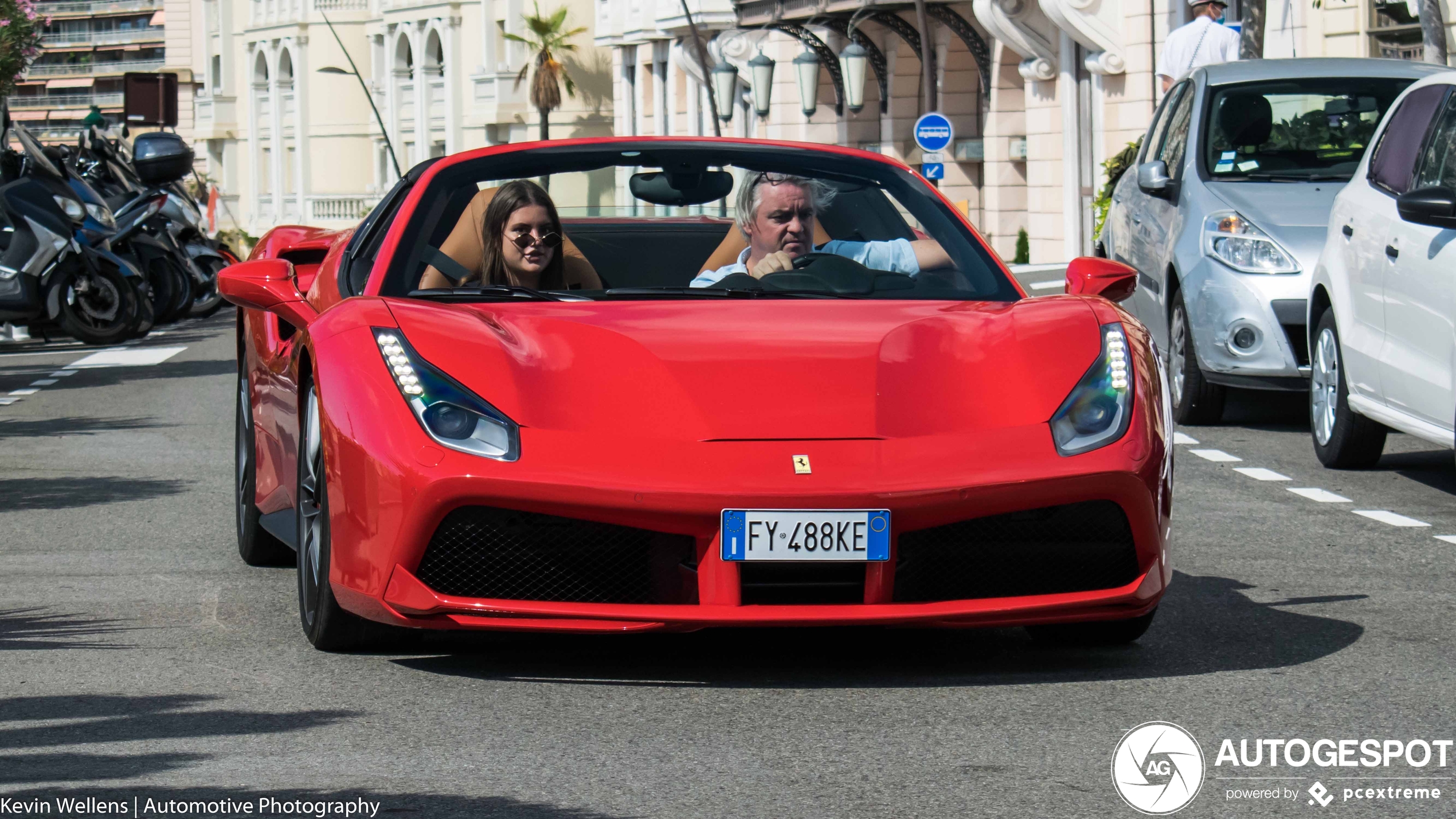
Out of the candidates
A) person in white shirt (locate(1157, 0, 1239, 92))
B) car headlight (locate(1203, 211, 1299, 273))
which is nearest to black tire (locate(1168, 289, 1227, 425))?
car headlight (locate(1203, 211, 1299, 273))

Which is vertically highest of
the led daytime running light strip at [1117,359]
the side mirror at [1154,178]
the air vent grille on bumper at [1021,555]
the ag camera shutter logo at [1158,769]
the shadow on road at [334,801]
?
the side mirror at [1154,178]

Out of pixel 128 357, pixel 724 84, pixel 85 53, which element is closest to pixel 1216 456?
pixel 128 357

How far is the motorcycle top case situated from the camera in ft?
74.5

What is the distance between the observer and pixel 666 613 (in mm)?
5133

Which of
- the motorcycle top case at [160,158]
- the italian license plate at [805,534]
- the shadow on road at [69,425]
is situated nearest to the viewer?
the italian license plate at [805,534]

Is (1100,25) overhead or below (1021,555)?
overhead

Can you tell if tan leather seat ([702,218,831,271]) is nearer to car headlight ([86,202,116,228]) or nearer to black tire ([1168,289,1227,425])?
black tire ([1168,289,1227,425])

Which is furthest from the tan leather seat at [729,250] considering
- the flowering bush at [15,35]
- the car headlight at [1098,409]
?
the flowering bush at [15,35]

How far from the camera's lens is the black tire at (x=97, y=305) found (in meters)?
19.8

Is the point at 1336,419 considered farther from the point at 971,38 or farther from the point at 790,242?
the point at 971,38

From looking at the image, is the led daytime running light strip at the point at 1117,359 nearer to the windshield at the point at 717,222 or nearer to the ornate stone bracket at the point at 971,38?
the windshield at the point at 717,222

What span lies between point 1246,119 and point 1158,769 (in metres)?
8.28

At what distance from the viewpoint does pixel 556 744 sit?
466 cm

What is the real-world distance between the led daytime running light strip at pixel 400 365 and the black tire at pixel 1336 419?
543 centimetres
